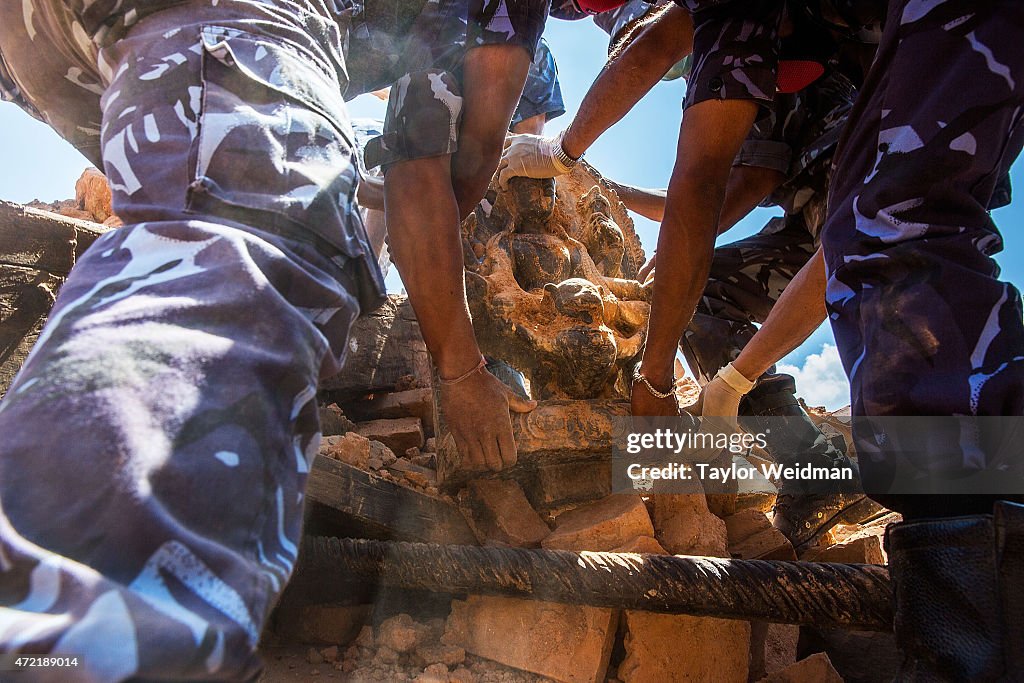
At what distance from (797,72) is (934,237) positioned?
1.49 meters

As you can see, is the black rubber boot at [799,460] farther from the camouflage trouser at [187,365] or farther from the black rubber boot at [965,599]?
the camouflage trouser at [187,365]

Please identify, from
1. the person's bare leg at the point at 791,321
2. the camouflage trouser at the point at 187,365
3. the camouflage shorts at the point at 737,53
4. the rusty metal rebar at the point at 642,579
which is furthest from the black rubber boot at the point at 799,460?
the camouflage trouser at the point at 187,365

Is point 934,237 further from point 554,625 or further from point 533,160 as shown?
point 533,160

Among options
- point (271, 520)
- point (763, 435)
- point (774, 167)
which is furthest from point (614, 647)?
point (774, 167)

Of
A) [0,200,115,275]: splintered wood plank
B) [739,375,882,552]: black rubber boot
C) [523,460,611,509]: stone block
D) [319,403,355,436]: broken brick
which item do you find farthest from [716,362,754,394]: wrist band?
[0,200,115,275]: splintered wood plank

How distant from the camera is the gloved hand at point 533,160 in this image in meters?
2.52

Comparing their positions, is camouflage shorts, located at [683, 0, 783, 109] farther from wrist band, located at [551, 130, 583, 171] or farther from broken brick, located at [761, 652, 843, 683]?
broken brick, located at [761, 652, 843, 683]

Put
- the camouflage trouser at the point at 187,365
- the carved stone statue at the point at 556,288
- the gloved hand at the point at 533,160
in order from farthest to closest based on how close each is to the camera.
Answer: the gloved hand at the point at 533,160 → the carved stone statue at the point at 556,288 → the camouflage trouser at the point at 187,365

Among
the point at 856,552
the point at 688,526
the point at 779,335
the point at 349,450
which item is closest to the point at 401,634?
the point at 349,450

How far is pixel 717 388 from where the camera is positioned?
2.27m

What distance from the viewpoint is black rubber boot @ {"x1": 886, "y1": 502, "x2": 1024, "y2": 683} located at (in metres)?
0.84

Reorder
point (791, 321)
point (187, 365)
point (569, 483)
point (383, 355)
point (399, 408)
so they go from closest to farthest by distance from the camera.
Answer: point (187, 365)
point (569, 483)
point (791, 321)
point (399, 408)
point (383, 355)

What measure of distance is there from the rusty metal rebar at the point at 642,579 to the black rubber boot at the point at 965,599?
0.45 m

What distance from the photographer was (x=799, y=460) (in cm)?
238
